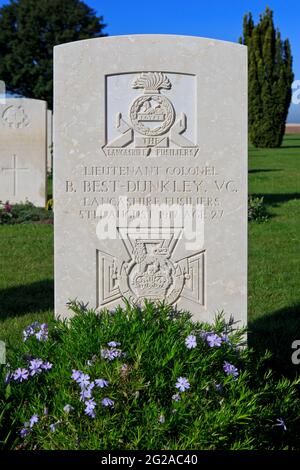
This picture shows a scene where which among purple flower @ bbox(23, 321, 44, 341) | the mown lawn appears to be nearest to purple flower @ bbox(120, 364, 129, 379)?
purple flower @ bbox(23, 321, 44, 341)

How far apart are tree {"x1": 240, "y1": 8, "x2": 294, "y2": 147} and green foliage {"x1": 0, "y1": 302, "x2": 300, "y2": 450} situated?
28646 mm

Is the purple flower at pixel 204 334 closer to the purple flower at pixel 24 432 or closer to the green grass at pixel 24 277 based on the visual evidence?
the purple flower at pixel 24 432

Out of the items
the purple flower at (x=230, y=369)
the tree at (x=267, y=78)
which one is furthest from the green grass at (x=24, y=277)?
the tree at (x=267, y=78)

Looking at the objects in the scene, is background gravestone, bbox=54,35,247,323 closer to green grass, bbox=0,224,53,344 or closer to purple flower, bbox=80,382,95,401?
purple flower, bbox=80,382,95,401

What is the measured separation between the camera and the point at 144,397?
314cm

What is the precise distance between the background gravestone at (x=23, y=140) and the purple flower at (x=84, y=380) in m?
8.64

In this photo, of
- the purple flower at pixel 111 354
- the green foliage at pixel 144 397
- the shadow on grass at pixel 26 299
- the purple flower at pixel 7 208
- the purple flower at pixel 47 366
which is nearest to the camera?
the green foliage at pixel 144 397

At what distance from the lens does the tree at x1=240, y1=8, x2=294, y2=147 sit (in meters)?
31.1

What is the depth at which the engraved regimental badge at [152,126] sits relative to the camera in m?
3.99

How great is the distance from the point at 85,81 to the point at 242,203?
1.13 m

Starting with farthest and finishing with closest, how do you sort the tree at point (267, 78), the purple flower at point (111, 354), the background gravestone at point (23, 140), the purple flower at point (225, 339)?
the tree at point (267, 78)
the background gravestone at point (23, 140)
the purple flower at point (225, 339)
the purple flower at point (111, 354)

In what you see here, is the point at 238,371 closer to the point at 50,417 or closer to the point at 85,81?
the point at 50,417

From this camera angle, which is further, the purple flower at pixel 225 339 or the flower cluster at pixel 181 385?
the purple flower at pixel 225 339

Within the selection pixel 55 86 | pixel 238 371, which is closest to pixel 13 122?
pixel 55 86
